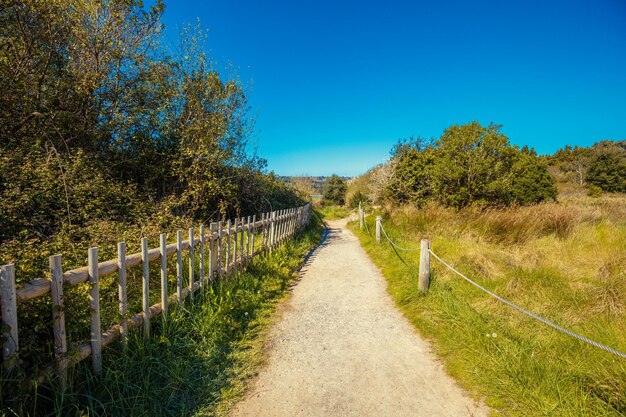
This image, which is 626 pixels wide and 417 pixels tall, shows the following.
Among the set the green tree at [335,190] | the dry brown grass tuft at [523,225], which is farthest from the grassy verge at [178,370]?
the green tree at [335,190]

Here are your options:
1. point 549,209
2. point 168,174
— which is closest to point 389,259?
point 549,209

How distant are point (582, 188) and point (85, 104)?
4846 centimetres

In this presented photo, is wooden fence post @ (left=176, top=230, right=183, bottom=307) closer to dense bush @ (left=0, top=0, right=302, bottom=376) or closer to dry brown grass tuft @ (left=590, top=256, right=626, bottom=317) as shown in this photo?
dense bush @ (left=0, top=0, right=302, bottom=376)

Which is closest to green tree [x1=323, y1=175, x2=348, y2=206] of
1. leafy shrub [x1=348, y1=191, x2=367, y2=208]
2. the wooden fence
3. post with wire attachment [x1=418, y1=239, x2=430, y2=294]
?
leafy shrub [x1=348, y1=191, x2=367, y2=208]

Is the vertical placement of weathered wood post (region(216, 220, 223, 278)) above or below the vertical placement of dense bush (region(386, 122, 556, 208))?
below

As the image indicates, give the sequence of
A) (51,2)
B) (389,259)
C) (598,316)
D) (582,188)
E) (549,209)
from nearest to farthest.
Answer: (598,316) < (51,2) < (389,259) < (549,209) < (582,188)

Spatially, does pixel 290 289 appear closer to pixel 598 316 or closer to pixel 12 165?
pixel 598 316

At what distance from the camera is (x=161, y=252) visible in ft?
12.1

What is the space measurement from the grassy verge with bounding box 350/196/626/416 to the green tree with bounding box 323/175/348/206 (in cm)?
2641

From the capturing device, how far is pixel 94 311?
2.70 metres

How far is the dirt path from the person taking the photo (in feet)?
9.14

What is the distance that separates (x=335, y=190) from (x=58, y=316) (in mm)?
33829

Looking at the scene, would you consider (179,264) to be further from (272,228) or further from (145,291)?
(272,228)

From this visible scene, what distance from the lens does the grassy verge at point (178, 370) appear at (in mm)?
2455
